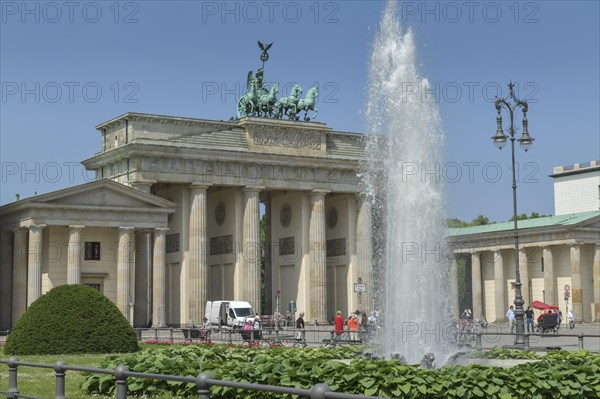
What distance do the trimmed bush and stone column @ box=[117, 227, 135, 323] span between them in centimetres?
2901

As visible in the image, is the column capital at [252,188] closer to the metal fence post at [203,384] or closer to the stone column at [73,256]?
the stone column at [73,256]

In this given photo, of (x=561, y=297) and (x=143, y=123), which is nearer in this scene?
(x=143, y=123)

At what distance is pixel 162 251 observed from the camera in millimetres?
67688

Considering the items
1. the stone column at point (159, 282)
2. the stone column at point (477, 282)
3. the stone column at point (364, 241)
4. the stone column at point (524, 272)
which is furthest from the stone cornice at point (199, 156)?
the stone column at point (524, 272)

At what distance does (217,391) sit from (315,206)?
6178 cm

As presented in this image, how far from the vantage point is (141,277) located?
64.8m

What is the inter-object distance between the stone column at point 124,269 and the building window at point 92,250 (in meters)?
1.68

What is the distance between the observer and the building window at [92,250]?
63.1m

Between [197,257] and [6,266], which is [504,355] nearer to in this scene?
[6,266]

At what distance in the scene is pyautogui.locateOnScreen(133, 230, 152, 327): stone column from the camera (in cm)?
6475

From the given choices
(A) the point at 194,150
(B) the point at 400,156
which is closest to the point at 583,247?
(A) the point at 194,150

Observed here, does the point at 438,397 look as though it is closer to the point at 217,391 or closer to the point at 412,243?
the point at 217,391

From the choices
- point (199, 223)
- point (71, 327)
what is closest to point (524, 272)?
point (199, 223)

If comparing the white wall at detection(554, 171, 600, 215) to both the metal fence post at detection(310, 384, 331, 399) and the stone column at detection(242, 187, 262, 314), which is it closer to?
the stone column at detection(242, 187, 262, 314)
